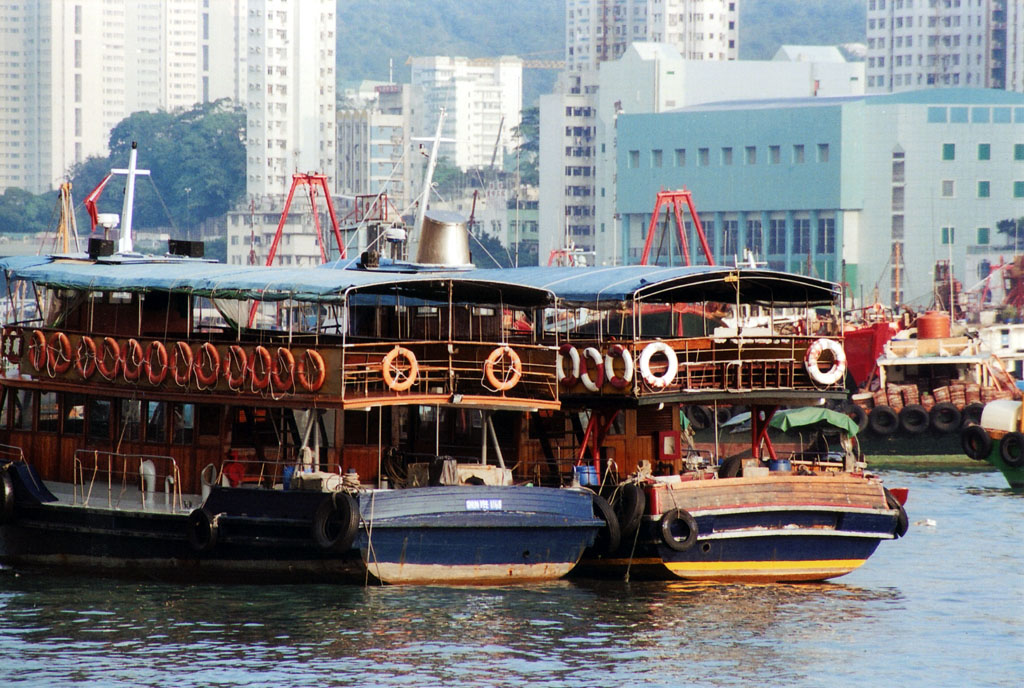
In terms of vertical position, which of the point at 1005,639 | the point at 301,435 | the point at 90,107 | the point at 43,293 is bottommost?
the point at 1005,639

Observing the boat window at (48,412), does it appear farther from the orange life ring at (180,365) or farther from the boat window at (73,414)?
the orange life ring at (180,365)

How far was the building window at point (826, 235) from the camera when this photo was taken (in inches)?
4279

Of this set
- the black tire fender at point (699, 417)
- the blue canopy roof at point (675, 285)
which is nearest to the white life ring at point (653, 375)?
the blue canopy roof at point (675, 285)

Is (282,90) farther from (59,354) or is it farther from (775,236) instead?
(59,354)

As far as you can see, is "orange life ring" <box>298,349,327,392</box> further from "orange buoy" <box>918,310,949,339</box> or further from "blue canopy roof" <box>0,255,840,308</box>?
"orange buoy" <box>918,310,949,339</box>

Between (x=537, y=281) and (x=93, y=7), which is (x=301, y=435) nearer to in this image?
(x=537, y=281)

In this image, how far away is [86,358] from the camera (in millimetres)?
26781

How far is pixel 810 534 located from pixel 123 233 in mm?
12915

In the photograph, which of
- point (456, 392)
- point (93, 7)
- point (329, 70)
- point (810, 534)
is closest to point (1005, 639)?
point (810, 534)

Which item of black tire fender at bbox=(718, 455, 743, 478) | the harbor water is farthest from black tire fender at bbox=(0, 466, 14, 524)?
black tire fender at bbox=(718, 455, 743, 478)

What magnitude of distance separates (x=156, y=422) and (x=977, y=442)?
84.1 ft

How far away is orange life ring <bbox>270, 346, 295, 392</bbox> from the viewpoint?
24.0 metres

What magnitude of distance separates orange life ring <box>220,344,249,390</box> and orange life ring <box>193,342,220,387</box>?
0.46ft

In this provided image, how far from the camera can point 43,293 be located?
97.8 ft
